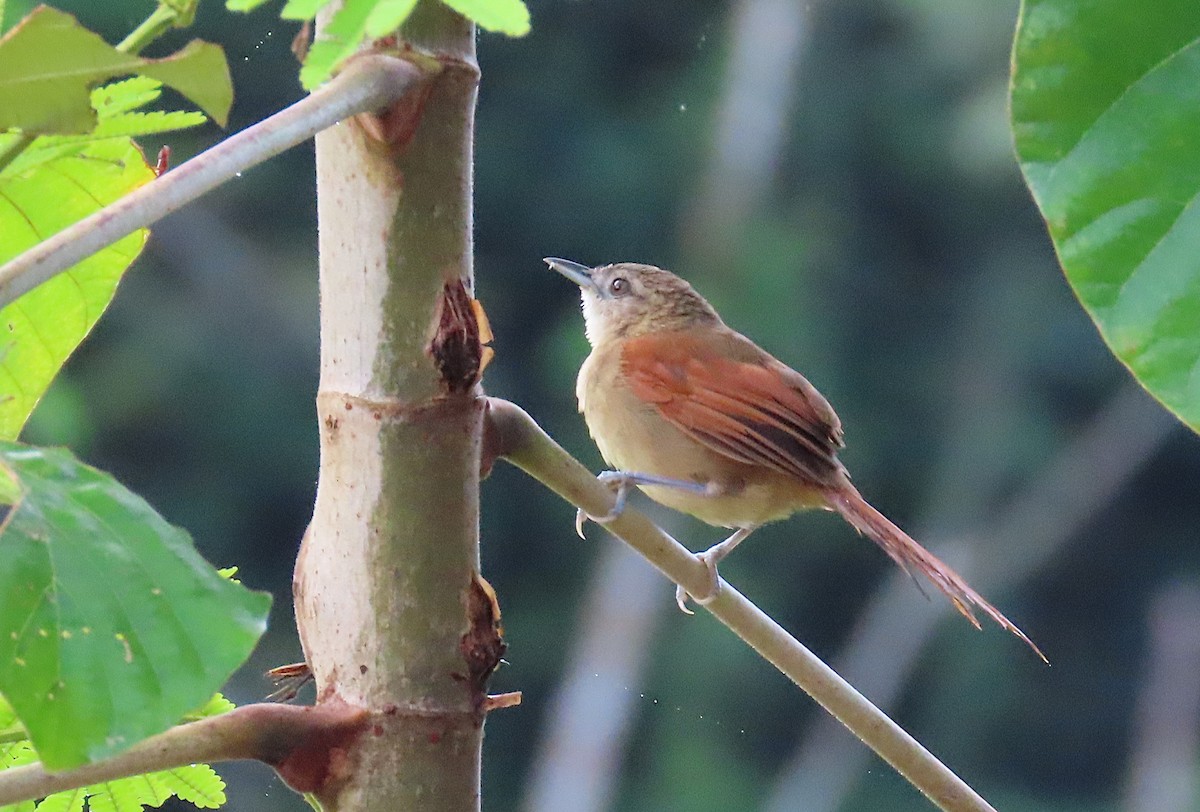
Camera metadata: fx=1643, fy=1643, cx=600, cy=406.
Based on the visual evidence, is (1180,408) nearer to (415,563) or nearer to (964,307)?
Result: (415,563)

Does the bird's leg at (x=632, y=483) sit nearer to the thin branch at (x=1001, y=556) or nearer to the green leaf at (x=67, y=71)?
the green leaf at (x=67, y=71)

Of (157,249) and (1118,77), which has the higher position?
(1118,77)

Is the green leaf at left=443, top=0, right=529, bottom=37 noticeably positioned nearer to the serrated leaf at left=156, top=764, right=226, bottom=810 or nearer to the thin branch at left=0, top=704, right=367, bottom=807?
the thin branch at left=0, top=704, right=367, bottom=807

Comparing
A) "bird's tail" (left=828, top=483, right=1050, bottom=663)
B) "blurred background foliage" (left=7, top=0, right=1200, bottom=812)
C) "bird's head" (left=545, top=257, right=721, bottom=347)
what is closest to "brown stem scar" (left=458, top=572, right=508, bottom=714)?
"bird's tail" (left=828, top=483, right=1050, bottom=663)

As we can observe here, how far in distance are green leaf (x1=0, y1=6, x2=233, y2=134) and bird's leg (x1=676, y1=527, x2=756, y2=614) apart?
51cm

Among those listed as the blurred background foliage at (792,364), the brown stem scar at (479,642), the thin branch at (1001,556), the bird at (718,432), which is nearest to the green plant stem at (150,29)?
the brown stem scar at (479,642)

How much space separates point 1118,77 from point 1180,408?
Answer: 21 cm

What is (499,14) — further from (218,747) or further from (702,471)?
(702,471)

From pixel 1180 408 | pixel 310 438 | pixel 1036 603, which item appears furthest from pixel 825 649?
pixel 1180 408

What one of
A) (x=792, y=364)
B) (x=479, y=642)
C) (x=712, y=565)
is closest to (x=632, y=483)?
(x=712, y=565)

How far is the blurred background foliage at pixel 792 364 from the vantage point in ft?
49.9

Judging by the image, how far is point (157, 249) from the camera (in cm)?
1515

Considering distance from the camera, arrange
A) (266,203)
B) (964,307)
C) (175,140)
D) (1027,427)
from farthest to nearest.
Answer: (964,307) → (1027,427) → (266,203) → (175,140)

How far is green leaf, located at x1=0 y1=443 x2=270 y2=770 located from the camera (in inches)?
35.9
